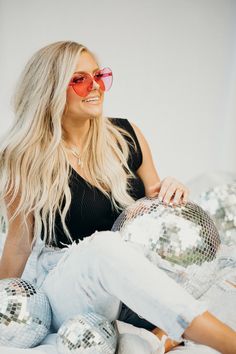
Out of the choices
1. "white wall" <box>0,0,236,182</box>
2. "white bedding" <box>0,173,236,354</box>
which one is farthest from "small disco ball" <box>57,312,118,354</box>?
"white wall" <box>0,0,236,182</box>

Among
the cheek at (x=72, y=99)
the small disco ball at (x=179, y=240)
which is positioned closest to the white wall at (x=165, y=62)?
the cheek at (x=72, y=99)

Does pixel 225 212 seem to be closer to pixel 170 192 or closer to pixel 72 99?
pixel 170 192

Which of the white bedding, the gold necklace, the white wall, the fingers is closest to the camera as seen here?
the white bedding

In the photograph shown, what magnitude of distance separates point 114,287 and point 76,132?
714mm

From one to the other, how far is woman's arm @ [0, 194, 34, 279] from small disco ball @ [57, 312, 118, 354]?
1.50 feet

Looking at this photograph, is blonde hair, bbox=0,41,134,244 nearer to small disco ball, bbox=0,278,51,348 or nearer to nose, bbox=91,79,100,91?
nose, bbox=91,79,100,91

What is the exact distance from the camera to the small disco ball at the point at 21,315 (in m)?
1.27

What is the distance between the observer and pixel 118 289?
1.21 meters

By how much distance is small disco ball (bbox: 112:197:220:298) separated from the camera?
1.30 metres

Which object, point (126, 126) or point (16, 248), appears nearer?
point (16, 248)

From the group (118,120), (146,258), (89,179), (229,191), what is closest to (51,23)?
(118,120)

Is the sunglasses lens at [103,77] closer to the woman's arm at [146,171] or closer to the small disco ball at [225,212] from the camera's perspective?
the woman's arm at [146,171]

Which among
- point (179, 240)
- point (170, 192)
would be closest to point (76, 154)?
point (170, 192)

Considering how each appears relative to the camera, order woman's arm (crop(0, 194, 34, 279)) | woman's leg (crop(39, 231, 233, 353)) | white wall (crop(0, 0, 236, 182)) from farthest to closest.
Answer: white wall (crop(0, 0, 236, 182)), woman's arm (crop(0, 194, 34, 279)), woman's leg (crop(39, 231, 233, 353))
